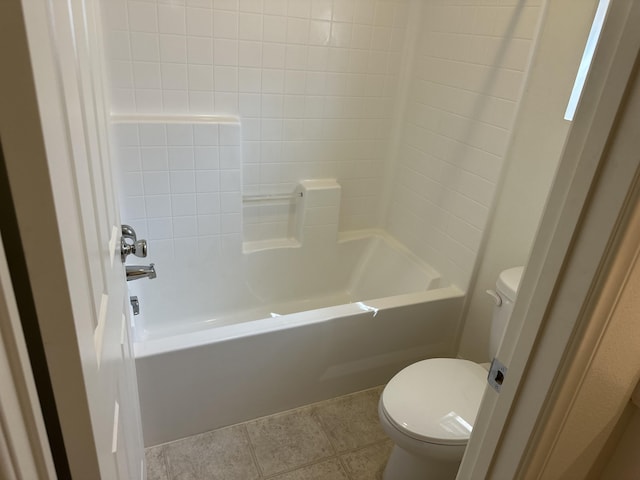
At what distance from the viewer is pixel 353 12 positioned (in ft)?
6.84

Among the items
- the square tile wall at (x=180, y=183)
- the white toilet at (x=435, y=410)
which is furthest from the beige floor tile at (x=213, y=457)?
the square tile wall at (x=180, y=183)

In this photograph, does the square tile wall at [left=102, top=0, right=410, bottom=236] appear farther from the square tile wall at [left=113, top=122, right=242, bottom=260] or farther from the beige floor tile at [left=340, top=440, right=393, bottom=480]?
the beige floor tile at [left=340, top=440, right=393, bottom=480]

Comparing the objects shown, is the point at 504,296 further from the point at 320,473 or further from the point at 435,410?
the point at 320,473

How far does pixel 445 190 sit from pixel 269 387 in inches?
47.2

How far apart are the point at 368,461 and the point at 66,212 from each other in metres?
1.61

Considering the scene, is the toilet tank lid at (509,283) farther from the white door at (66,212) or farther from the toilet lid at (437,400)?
the white door at (66,212)

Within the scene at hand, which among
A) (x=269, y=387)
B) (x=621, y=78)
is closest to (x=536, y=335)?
(x=621, y=78)

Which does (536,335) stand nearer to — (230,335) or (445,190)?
(230,335)

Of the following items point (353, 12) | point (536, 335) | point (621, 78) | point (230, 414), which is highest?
point (353, 12)

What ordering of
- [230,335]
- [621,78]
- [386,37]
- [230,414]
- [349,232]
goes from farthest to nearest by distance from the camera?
1. [349,232]
2. [386,37]
3. [230,414]
4. [230,335]
5. [621,78]

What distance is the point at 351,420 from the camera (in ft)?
6.24

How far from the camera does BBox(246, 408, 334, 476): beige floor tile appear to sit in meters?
1.69

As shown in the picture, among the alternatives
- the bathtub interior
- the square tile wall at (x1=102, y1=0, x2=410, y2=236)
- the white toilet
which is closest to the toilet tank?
the white toilet

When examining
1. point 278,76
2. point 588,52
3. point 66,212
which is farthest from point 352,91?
point 66,212
